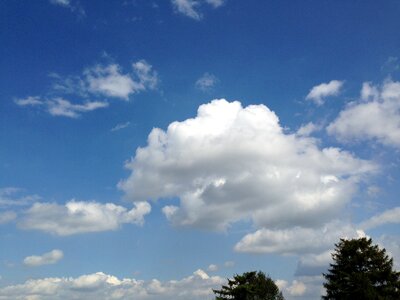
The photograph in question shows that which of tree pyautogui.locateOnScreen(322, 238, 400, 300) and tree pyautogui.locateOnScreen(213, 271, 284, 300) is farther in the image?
tree pyautogui.locateOnScreen(213, 271, 284, 300)

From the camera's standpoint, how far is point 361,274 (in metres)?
62.2

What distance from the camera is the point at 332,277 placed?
65562 millimetres

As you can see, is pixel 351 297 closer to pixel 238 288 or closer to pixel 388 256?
pixel 388 256

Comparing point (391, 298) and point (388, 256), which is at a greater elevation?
point (388, 256)

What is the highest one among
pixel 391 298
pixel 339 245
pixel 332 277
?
pixel 339 245

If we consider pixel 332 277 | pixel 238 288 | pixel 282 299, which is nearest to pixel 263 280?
pixel 282 299

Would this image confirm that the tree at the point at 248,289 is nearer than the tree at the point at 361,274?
No

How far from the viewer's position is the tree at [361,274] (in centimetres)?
6088

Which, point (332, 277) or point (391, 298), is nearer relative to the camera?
point (391, 298)

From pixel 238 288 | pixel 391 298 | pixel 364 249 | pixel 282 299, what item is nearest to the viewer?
pixel 391 298

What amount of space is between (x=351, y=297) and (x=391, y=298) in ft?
17.3

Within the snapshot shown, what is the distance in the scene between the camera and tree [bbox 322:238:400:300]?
60.9 metres

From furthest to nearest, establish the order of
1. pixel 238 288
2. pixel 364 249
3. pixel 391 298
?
pixel 238 288 → pixel 364 249 → pixel 391 298

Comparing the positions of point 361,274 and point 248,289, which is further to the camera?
point 248,289
